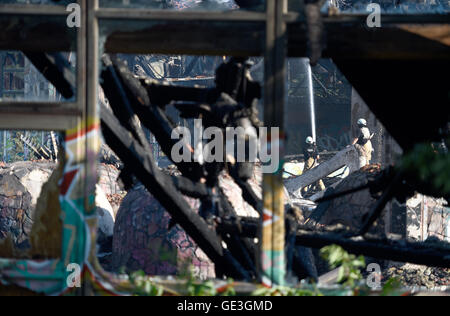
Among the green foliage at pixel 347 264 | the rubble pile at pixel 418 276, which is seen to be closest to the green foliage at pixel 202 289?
the green foliage at pixel 347 264

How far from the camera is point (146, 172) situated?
584 centimetres

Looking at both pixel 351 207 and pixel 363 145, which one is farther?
pixel 363 145

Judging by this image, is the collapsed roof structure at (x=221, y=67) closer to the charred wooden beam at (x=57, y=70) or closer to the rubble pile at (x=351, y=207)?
the charred wooden beam at (x=57, y=70)

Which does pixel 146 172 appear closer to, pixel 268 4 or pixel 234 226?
pixel 234 226

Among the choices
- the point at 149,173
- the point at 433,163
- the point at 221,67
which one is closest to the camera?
the point at 433,163

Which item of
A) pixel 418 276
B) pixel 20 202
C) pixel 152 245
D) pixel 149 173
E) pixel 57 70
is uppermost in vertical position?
pixel 57 70

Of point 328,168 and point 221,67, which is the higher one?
point 328,168

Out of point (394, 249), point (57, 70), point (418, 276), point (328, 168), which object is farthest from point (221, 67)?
point (328, 168)

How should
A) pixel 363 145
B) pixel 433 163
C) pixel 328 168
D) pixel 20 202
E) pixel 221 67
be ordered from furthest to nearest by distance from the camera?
pixel 328 168, pixel 363 145, pixel 20 202, pixel 221 67, pixel 433 163

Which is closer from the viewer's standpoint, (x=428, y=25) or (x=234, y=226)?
(x=428, y=25)

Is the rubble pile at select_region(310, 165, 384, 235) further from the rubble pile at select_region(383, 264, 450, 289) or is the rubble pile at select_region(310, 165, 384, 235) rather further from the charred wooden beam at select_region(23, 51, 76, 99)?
the charred wooden beam at select_region(23, 51, 76, 99)

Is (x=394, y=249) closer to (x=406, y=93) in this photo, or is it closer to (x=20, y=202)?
(x=406, y=93)

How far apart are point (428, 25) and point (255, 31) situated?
56.9 inches
